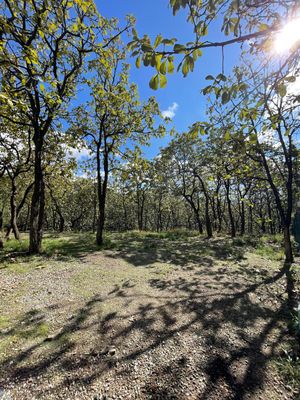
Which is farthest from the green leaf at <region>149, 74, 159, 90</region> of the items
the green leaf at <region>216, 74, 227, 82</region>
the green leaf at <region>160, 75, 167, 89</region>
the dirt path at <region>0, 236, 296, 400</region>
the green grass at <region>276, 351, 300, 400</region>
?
the green grass at <region>276, 351, 300, 400</region>

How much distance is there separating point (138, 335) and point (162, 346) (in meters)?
0.47

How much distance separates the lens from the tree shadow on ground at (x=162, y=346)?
2.53 m

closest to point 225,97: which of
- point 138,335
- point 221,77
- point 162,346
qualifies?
point 221,77

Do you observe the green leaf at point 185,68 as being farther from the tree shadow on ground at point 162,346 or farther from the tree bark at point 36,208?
the tree bark at point 36,208

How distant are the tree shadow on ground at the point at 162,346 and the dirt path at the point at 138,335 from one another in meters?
0.01

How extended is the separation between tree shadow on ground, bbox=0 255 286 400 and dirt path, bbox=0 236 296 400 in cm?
1

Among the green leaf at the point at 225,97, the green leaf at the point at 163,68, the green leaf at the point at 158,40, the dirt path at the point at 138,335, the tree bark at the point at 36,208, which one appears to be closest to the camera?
the green leaf at the point at 158,40

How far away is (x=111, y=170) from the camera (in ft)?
40.8

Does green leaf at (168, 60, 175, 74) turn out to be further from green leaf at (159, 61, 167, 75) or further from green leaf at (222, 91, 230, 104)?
green leaf at (222, 91, 230, 104)

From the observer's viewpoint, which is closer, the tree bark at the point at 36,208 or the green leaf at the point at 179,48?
the green leaf at the point at 179,48

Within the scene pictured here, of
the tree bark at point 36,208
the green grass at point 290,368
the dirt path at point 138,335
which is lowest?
the green grass at point 290,368

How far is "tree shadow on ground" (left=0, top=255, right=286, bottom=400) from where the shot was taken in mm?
2531

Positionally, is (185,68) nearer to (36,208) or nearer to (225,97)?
(225,97)

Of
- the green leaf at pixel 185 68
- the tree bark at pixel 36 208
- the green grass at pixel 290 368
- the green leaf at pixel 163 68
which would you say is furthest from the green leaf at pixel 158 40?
the tree bark at pixel 36 208
